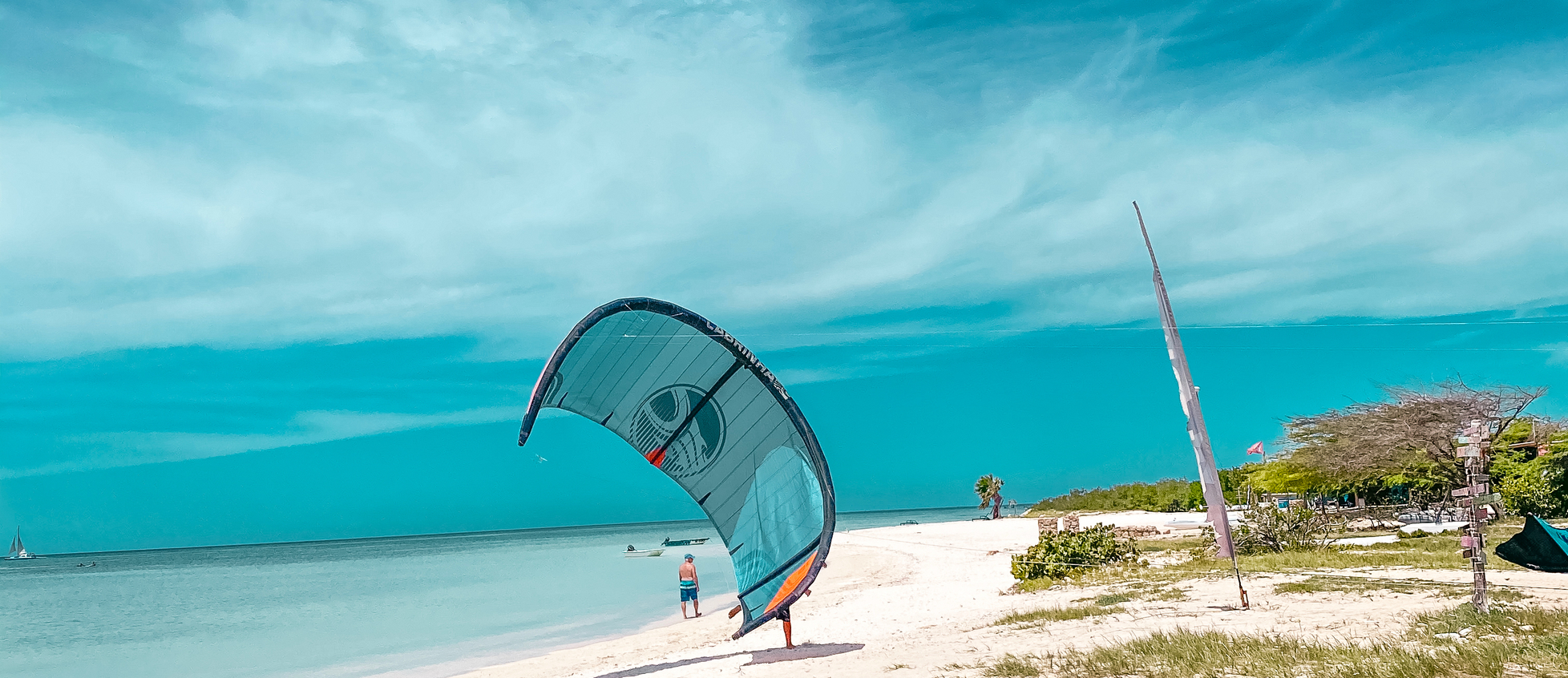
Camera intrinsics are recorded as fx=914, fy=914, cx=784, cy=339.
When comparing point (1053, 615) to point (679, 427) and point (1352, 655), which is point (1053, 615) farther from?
point (679, 427)

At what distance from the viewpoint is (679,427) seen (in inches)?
374

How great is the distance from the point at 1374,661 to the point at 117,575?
83.6m

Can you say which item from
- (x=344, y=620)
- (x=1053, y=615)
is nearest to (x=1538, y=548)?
(x=1053, y=615)

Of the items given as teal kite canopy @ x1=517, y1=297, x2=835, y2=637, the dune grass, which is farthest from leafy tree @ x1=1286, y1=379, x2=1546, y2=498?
teal kite canopy @ x1=517, y1=297, x2=835, y2=637

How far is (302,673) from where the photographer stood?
647 inches

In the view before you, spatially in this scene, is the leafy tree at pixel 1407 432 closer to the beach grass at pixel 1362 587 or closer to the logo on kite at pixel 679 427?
the beach grass at pixel 1362 587

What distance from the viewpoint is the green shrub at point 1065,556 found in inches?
600

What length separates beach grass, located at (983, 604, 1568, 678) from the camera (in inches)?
224

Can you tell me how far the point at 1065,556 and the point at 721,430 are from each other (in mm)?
8420

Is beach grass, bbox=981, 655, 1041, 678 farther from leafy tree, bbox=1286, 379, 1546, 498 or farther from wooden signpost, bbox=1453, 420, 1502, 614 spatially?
leafy tree, bbox=1286, 379, 1546, 498

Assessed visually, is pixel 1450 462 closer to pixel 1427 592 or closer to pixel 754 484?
pixel 1427 592

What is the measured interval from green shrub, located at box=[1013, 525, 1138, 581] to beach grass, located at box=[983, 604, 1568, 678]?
749cm

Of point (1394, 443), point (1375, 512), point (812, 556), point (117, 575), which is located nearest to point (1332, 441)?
point (1375, 512)

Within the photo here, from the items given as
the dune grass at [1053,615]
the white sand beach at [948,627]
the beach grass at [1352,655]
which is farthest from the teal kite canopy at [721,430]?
the beach grass at [1352,655]
